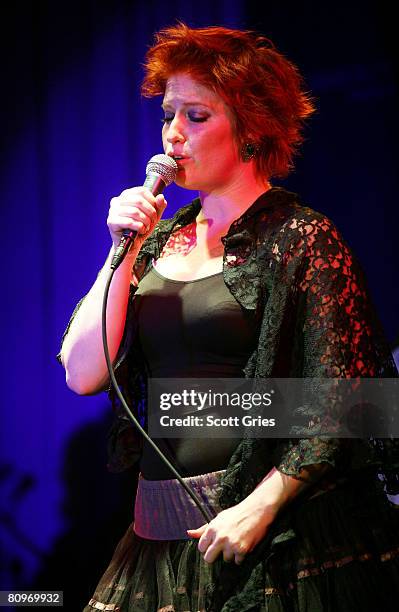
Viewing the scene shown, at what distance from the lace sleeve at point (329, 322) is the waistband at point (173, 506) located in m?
0.15

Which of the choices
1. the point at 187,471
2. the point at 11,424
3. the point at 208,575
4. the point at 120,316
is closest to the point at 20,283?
the point at 11,424

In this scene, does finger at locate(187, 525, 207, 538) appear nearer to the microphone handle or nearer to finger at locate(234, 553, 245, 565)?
finger at locate(234, 553, 245, 565)

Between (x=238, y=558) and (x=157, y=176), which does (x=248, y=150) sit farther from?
(x=238, y=558)

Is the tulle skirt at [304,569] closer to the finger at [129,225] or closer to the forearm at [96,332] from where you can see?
the forearm at [96,332]

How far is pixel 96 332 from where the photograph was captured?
142cm

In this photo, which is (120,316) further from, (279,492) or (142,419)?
(279,492)

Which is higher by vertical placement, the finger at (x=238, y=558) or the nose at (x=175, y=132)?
the nose at (x=175, y=132)

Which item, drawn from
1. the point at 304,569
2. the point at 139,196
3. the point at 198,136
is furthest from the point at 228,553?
the point at 198,136

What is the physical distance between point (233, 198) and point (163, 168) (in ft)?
0.57

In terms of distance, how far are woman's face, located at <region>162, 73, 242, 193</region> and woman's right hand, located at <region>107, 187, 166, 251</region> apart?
0.16 metres

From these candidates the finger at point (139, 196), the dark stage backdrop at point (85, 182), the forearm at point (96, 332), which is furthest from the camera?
the dark stage backdrop at point (85, 182)

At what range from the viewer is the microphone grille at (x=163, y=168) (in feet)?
4.57

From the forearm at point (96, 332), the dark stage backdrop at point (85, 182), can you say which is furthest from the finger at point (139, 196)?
the dark stage backdrop at point (85, 182)

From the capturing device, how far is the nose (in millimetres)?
1456
